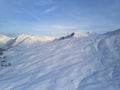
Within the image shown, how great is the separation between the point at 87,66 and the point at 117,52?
247 cm

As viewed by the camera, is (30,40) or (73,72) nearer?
(73,72)

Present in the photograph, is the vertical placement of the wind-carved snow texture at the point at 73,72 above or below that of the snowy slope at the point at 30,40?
below

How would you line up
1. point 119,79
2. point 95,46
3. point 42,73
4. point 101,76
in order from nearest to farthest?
point 119,79, point 101,76, point 42,73, point 95,46

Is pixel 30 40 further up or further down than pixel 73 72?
further up

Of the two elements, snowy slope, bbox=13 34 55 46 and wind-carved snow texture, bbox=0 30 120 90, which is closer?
wind-carved snow texture, bbox=0 30 120 90

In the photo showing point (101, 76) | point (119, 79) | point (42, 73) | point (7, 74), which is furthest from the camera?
point (7, 74)

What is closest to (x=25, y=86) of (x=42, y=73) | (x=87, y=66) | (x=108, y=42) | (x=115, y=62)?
(x=42, y=73)

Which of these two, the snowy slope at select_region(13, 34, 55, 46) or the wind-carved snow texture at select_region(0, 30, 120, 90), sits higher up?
the snowy slope at select_region(13, 34, 55, 46)

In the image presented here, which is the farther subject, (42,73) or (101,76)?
(42,73)

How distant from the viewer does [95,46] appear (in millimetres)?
12008

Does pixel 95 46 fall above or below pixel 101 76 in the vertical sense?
above

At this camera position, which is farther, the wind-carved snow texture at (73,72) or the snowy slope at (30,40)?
the snowy slope at (30,40)

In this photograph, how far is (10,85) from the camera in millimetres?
7488

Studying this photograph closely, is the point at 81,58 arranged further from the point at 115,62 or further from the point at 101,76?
the point at 101,76
